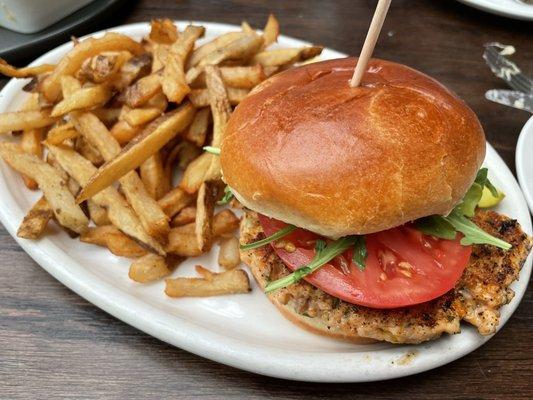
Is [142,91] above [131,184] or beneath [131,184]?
above

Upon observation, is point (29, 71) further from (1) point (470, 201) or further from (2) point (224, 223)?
(1) point (470, 201)

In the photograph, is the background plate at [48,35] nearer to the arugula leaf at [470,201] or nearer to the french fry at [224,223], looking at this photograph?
the french fry at [224,223]

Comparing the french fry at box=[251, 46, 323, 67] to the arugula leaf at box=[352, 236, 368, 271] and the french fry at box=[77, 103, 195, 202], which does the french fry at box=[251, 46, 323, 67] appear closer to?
the french fry at box=[77, 103, 195, 202]

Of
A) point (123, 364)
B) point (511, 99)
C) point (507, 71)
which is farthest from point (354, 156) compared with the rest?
point (507, 71)

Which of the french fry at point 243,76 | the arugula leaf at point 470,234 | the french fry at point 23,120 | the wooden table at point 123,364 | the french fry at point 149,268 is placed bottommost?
the wooden table at point 123,364

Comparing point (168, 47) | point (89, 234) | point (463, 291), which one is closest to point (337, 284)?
point (463, 291)

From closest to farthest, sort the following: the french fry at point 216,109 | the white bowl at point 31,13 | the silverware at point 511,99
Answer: the french fry at point 216,109 < the silverware at point 511,99 < the white bowl at point 31,13

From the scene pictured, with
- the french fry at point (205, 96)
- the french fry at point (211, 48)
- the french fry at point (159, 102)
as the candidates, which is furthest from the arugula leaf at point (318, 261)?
the french fry at point (211, 48)
